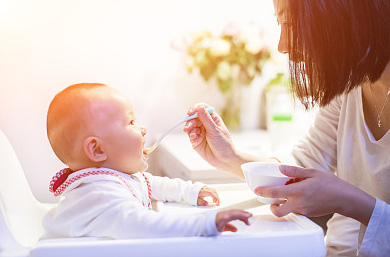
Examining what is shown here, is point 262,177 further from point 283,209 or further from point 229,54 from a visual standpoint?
point 229,54

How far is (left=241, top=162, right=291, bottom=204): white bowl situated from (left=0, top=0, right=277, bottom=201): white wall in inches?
50.2

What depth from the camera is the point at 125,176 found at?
102 cm

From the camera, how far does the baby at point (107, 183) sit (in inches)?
32.1

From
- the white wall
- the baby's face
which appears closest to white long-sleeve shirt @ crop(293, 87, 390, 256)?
the baby's face

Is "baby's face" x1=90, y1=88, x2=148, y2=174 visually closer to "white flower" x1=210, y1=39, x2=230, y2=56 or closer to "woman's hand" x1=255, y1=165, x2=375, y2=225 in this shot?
"woman's hand" x1=255, y1=165, x2=375, y2=225

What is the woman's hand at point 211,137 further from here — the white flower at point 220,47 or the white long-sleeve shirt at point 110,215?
the white flower at point 220,47

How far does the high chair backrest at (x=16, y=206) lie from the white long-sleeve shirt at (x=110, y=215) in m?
0.07

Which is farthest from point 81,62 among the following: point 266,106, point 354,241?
point 354,241

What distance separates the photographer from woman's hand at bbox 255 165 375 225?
0.92 m

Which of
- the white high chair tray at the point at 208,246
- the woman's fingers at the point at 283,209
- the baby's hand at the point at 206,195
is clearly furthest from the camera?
the baby's hand at the point at 206,195

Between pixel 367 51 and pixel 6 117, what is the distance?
60.2 inches

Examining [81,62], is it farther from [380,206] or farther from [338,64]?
[380,206]

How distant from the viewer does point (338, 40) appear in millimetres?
1036

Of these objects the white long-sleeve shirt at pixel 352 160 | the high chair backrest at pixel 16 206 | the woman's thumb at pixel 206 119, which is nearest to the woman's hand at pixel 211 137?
the woman's thumb at pixel 206 119
